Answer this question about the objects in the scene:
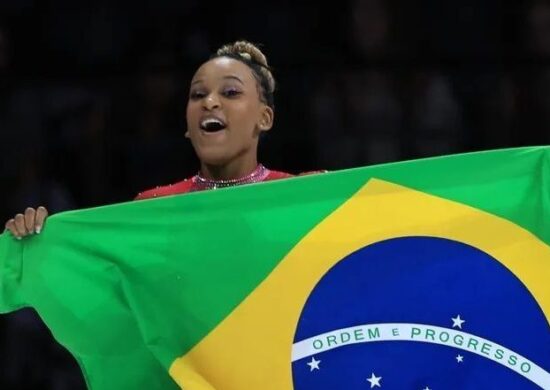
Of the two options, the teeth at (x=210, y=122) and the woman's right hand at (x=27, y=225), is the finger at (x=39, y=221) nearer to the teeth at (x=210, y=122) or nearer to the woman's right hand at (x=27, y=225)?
the woman's right hand at (x=27, y=225)

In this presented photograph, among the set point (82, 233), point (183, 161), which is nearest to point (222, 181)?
point (82, 233)

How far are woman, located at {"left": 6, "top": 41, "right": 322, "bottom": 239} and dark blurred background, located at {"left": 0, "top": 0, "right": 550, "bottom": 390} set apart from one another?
1049 millimetres

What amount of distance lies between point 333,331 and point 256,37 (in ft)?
5.55

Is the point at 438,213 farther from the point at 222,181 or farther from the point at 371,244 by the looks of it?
the point at 222,181

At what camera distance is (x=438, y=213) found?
207 cm

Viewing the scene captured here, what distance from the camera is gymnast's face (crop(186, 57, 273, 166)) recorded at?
2279 mm

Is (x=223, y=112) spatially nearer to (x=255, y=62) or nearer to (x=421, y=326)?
(x=255, y=62)

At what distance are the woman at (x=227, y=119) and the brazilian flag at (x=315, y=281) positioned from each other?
0.67ft

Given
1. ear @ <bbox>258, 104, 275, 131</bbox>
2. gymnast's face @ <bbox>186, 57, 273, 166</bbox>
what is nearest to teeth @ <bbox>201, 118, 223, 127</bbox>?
gymnast's face @ <bbox>186, 57, 273, 166</bbox>

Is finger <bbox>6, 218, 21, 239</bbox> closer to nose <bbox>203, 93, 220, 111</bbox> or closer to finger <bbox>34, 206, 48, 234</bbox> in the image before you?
finger <bbox>34, 206, 48, 234</bbox>

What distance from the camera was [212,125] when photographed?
7.50 ft

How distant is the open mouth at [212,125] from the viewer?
7.46 ft

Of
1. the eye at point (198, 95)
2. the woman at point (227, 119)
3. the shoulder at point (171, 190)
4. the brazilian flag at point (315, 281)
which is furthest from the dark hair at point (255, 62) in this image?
the brazilian flag at point (315, 281)

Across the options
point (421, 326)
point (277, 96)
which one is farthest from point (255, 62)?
point (277, 96)
